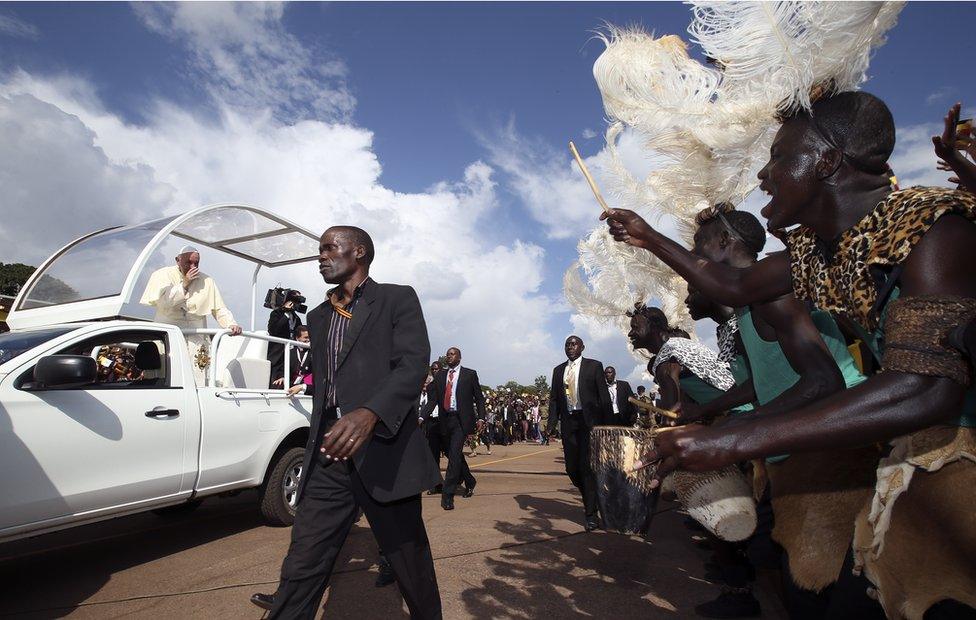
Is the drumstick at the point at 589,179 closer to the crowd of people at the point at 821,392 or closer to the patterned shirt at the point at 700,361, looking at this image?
the crowd of people at the point at 821,392

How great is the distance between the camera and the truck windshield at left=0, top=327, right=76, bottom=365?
3.92 m

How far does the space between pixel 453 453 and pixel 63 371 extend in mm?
5252

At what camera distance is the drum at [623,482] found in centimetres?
249

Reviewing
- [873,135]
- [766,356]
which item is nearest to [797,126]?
[873,135]

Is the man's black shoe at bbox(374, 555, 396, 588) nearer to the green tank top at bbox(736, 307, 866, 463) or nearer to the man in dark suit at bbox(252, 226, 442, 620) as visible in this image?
the man in dark suit at bbox(252, 226, 442, 620)

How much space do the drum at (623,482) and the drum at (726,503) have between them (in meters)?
0.22

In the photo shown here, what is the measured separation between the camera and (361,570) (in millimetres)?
4410

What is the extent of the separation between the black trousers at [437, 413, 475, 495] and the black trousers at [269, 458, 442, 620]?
460 centimetres

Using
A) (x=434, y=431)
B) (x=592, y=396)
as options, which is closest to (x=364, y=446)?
(x=592, y=396)

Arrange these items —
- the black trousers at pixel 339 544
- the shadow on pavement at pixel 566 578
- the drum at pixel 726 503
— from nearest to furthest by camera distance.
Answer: the drum at pixel 726 503 < the black trousers at pixel 339 544 < the shadow on pavement at pixel 566 578

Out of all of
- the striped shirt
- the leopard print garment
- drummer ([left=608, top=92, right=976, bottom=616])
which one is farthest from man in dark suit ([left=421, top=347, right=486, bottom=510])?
drummer ([left=608, top=92, right=976, bottom=616])

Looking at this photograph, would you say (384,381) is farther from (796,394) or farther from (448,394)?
(448,394)

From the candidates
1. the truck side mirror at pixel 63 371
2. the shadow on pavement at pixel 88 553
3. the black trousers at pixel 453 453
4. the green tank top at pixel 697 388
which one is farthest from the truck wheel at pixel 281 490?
the green tank top at pixel 697 388

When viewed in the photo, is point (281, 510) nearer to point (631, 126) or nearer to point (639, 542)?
point (639, 542)
